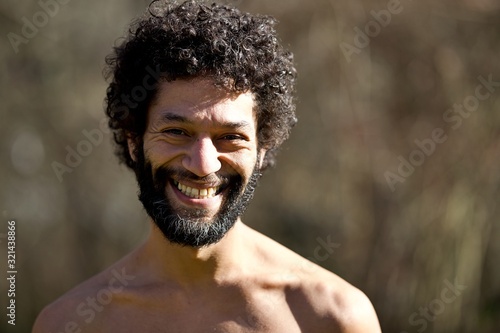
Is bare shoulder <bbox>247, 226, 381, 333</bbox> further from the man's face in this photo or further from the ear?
the ear

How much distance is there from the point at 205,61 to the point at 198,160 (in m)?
0.41

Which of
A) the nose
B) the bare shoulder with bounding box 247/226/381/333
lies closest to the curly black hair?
the nose

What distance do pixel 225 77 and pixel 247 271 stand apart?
77 centimetres

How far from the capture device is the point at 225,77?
10.9 feet

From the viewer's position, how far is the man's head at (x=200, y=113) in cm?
324

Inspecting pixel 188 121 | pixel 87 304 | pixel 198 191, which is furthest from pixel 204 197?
pixel 87 304

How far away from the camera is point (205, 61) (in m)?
3.33

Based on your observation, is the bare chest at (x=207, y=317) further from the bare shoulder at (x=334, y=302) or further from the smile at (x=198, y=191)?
the smile at (x=198, y=191)

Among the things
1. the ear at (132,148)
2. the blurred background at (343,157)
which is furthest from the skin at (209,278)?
the blurred background at (343,157)

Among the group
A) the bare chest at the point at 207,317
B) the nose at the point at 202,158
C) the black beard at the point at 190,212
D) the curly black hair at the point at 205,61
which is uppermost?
the curly black hair at the point at 205,61

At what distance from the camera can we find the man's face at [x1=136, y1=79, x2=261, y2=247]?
3.22 metres

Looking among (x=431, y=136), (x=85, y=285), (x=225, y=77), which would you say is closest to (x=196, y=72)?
(x=225, y=77)

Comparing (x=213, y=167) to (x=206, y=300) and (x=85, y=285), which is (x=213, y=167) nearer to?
(x=206, y=300)

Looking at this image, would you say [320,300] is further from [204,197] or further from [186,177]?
[186,177]
